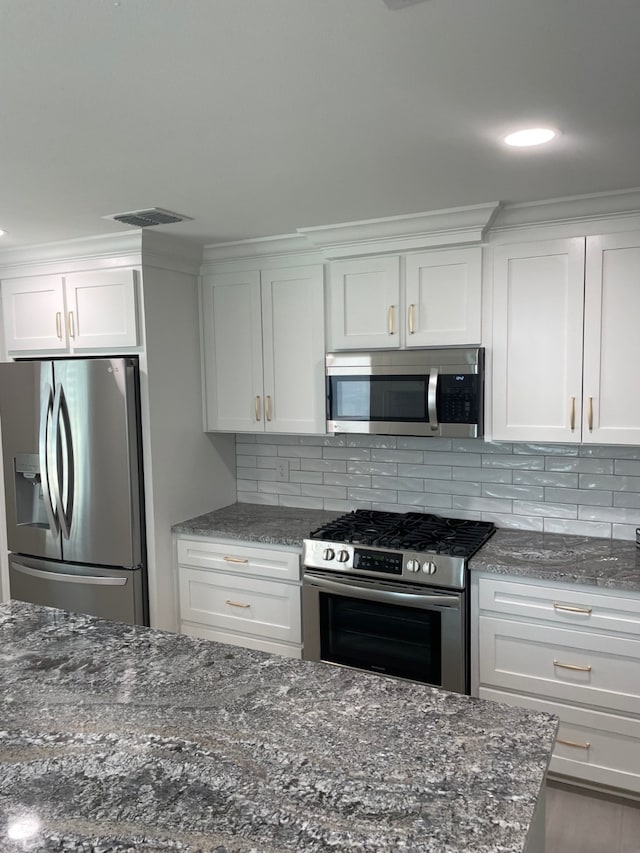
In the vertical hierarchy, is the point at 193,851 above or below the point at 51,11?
below

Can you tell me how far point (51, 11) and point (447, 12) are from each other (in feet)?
2.45

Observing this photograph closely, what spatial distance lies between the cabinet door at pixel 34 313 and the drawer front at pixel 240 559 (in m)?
1.28

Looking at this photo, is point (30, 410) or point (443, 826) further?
point (30, 410)

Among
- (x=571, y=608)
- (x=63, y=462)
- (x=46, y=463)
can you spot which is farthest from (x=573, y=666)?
(x=46, y=463)

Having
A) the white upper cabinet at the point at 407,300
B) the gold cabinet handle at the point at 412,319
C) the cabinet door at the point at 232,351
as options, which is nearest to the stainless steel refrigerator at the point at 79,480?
the cabinet door at the point at 232,351

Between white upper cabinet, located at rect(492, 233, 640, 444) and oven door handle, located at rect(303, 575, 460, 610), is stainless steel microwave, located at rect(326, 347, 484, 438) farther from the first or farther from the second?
oven door handle, located at rect(303, 575, 460, 610)

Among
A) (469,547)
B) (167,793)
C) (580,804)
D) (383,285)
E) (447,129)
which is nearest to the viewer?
(167,793)

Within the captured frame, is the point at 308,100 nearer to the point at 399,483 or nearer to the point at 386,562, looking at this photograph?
the point at 386,562

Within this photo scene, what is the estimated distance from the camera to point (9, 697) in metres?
1.55

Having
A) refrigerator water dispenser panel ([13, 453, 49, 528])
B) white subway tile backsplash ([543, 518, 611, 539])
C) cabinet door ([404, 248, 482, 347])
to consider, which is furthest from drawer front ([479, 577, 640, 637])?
refrigerator water dispenser panel ([13, 453, 49, 528])

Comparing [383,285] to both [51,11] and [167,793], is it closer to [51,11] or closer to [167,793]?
[51,11]

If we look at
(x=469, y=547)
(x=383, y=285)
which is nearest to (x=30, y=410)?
(x=383, y=285)

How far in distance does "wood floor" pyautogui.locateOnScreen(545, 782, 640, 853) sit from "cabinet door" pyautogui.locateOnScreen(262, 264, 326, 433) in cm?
191

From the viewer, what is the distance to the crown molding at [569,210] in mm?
2506
